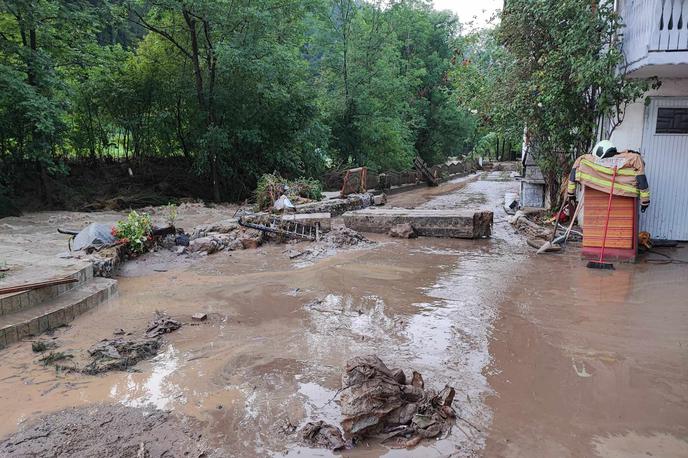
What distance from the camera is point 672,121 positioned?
831 cm

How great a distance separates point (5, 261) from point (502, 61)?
11.3m

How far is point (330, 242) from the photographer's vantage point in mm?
9648

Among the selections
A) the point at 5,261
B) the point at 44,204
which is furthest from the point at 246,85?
the point at 5,261

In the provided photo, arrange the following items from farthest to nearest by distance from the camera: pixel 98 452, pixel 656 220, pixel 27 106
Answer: pixel 27 106
pixel 656 220
pixel 98 452

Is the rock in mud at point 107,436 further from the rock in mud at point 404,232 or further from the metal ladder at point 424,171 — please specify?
the metal ladder at point 424,171

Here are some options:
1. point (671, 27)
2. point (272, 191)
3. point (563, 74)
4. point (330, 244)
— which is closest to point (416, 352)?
point (330, 244)

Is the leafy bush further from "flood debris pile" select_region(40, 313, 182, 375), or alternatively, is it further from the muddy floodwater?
"flood debris pile" select_region(40, 313, 182, 375)

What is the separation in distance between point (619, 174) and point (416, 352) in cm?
525

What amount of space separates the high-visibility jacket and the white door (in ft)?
3.50

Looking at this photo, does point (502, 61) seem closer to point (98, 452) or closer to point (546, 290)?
point (546, 290)

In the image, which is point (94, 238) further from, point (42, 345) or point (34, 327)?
point (42, 345)

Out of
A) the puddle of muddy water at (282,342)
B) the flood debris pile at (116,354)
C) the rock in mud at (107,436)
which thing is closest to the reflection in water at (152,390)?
the puddle of muddy water at (282,342)

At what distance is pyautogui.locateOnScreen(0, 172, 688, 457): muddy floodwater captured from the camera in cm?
329

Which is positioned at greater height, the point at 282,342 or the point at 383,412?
the point at 383,412
